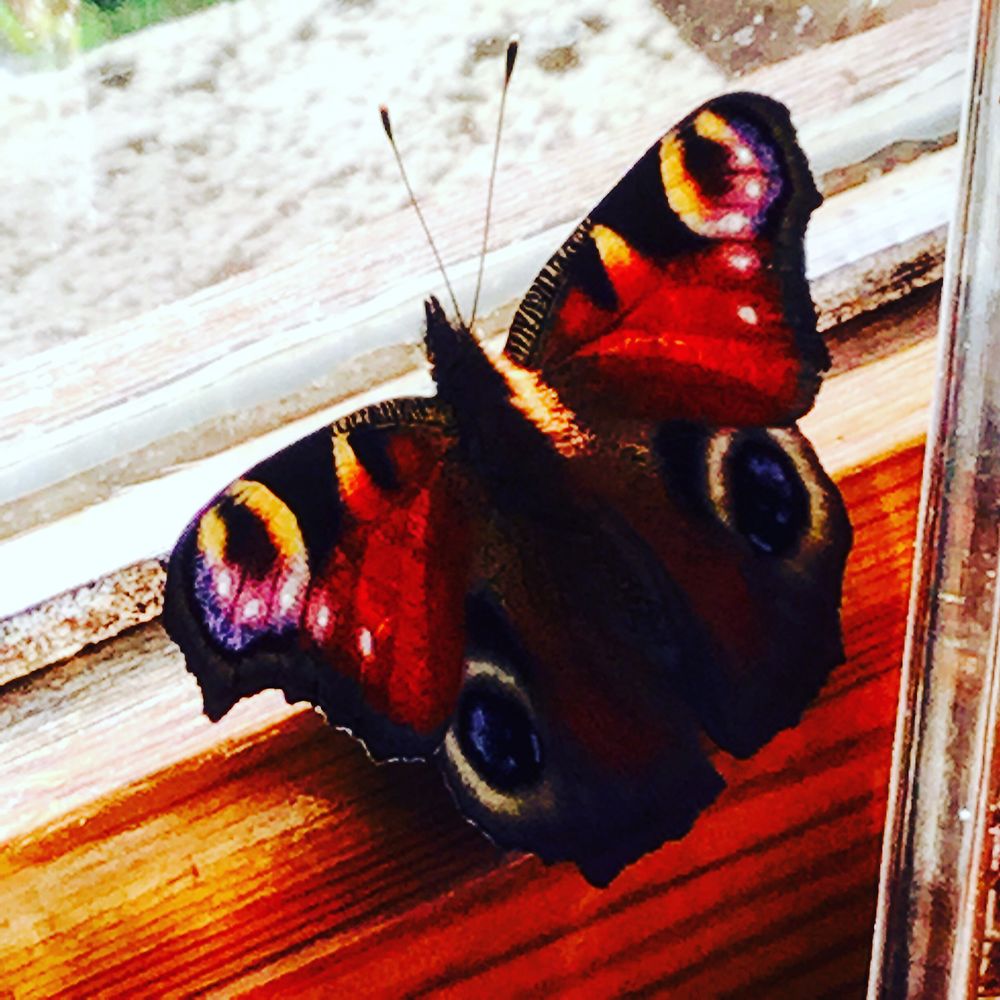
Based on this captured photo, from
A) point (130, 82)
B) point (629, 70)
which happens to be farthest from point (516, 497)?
point (130, 82)

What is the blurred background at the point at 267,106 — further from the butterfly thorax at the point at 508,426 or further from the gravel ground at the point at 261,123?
the butterfly thorax at the point at 508,426

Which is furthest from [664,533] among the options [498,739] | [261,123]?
[261,123]

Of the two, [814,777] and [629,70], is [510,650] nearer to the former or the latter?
[814,777]

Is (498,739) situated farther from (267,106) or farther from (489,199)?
(267,106)

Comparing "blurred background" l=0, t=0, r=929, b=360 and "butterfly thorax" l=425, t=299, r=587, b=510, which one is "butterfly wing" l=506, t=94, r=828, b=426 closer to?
"butterfly thorax" l=425, t=299, r=587, b=510

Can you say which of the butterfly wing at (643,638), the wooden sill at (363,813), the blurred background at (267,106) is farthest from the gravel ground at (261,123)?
the butterfly wing at (643,638)

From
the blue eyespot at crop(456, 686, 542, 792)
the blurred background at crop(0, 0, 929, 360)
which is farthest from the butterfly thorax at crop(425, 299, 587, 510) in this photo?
the blurred background at crop(0, 0, 929, 360)
